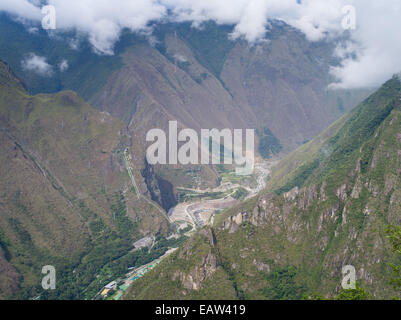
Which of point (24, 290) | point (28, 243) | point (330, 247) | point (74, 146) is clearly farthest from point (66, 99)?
point (330, 247)

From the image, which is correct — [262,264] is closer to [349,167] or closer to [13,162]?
[349,167]

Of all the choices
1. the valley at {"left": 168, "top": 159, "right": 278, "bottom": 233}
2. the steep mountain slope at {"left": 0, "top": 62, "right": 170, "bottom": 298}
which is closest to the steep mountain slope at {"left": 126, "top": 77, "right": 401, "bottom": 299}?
the steep mountain slope at {"left": 0, "top": 62, "right": 170, "bottom": 298}

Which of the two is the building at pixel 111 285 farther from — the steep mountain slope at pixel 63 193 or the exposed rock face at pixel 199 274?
the exposed rock face at pixel 199 274

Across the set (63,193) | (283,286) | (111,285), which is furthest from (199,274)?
(63,193)

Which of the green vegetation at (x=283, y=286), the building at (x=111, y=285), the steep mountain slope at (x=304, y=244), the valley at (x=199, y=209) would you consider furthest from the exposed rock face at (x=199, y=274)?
the valley at (x=199, y=209)

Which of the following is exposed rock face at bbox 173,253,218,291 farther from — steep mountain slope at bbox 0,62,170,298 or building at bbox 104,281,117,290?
steep mountain slope at bbox 0,62,170,298
